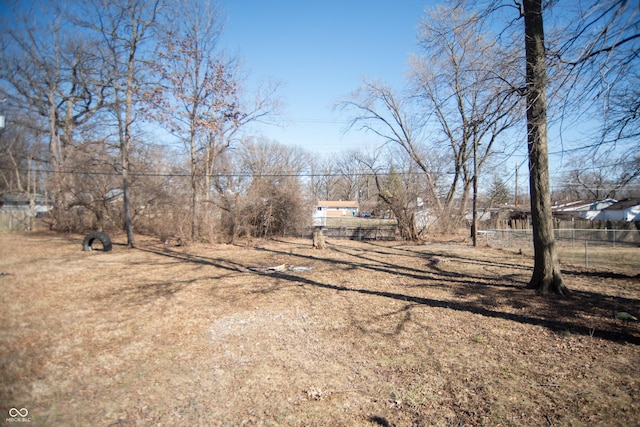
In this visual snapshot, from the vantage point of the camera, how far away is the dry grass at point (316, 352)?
2955 mm

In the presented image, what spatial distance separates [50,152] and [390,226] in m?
23.6

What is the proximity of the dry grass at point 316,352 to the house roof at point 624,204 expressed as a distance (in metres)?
33.6

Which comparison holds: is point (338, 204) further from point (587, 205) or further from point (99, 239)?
point (99, 239)

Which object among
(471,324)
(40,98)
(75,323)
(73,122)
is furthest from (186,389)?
(73,122)

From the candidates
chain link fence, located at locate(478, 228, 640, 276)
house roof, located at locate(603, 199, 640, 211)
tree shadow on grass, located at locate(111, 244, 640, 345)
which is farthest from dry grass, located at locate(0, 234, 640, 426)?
house roof, located at locate(603, 199, 640, 211)

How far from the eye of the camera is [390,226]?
69.9 feet

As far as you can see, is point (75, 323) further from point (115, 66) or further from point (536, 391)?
point (115, 66)

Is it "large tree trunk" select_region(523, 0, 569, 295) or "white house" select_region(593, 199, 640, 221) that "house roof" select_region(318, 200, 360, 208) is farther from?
"large tree trunk" select_region(523, 0, 569, 295)

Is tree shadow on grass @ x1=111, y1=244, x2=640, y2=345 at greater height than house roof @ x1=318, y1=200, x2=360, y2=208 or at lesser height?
lesser

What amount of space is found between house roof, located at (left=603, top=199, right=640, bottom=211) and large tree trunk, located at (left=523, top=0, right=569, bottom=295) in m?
36.1

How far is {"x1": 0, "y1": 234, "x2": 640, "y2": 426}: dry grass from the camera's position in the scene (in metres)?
2.96

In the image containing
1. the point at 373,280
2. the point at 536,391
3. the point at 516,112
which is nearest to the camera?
the point at 536,391

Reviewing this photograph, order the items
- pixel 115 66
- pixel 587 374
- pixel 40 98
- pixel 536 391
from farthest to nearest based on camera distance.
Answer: pixel 40 98, pixel 115 66, pixel 587 374, pixel 536 391

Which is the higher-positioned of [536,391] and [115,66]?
[115,66]
